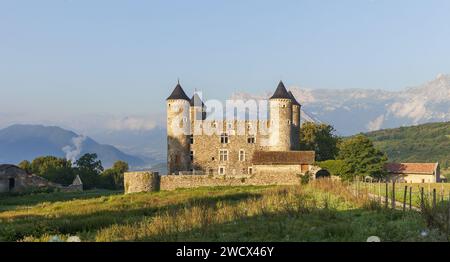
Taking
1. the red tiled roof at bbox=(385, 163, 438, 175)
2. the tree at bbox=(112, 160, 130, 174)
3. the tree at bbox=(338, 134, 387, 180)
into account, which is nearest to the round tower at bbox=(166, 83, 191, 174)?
the tree at bbox=(338, 134, 387, 180)

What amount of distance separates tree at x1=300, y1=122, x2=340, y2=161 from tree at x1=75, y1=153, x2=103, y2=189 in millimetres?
31053

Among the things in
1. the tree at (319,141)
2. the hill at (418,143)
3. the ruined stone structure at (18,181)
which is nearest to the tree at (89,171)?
the ruined stone structure at (18,181)

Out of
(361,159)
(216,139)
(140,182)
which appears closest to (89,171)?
(216,139)

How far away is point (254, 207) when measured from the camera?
22.0 metres

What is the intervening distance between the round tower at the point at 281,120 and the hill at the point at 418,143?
69965 mm

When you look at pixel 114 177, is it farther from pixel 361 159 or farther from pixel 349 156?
pixel 361 159

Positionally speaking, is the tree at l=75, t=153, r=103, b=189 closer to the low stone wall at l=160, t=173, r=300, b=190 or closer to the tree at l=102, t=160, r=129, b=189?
the tree at l=102, t=160, r=129, b=189

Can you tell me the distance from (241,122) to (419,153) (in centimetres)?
8422

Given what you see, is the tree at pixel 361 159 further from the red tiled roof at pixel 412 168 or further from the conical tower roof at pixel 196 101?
the conical tower roof at pixel 196 101

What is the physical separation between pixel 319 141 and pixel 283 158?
1409 cm

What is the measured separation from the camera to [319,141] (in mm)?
74500

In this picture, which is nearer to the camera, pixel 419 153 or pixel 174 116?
pixel 174 116
